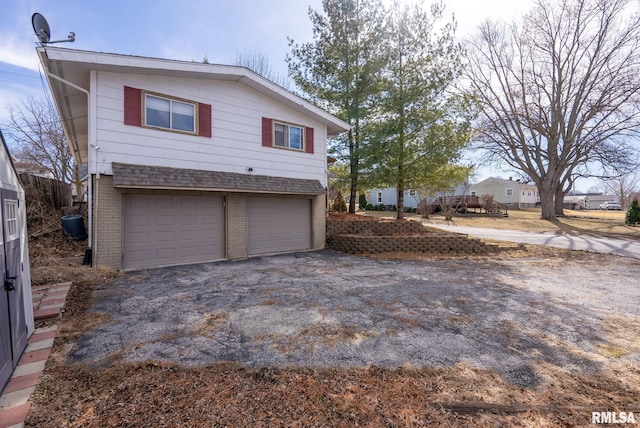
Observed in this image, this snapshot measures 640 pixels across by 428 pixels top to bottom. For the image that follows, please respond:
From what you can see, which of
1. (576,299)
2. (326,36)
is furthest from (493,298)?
(326,36)

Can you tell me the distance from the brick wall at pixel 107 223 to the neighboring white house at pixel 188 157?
0.07 ft

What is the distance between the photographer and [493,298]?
18.3 ft

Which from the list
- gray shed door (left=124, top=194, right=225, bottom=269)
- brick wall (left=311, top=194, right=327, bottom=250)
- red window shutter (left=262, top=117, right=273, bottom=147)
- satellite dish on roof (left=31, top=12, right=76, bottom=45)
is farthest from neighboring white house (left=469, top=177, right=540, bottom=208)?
satellite dish on roof (left=31, top=12, right=76, bottom=45)

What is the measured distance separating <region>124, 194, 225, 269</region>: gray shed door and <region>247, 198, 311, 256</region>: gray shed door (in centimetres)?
115

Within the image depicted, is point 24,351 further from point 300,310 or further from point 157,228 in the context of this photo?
point 157,228

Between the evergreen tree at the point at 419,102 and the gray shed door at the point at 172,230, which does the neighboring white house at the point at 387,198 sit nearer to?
the evergreen tree at the point at 419,102

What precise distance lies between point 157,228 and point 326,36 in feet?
34.1

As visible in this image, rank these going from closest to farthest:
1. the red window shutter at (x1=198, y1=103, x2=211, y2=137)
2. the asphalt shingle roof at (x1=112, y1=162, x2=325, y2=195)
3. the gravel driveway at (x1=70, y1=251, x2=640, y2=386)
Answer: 1. the gravel driveway at (x1=70, y1=251, x2=640, y2=386)
2. the asphalt shingle roof at (x1=112, y1=162, x2=325, y2=195)
3. the red window shutter at (x1=198, y1=103, x2=211, y2=137)

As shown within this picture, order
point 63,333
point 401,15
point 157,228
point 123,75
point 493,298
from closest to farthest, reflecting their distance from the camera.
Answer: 1. point 63,333
2. point 493,298
3. point 123,75
4. point 157,228
5. point 401,15

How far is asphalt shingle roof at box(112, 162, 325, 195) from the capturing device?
7.47 meters

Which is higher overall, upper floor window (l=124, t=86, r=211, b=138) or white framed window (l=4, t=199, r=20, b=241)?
upper floor window (l=124, t=86, r=211, b=138)

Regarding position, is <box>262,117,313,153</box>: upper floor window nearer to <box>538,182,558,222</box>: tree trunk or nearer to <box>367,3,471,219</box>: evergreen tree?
<box>367,3,471,219</box>: evergreen tree

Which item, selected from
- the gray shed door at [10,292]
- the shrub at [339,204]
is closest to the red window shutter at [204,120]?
the gray shed door at [10,292]

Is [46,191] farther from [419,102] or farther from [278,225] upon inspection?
[419,102]
